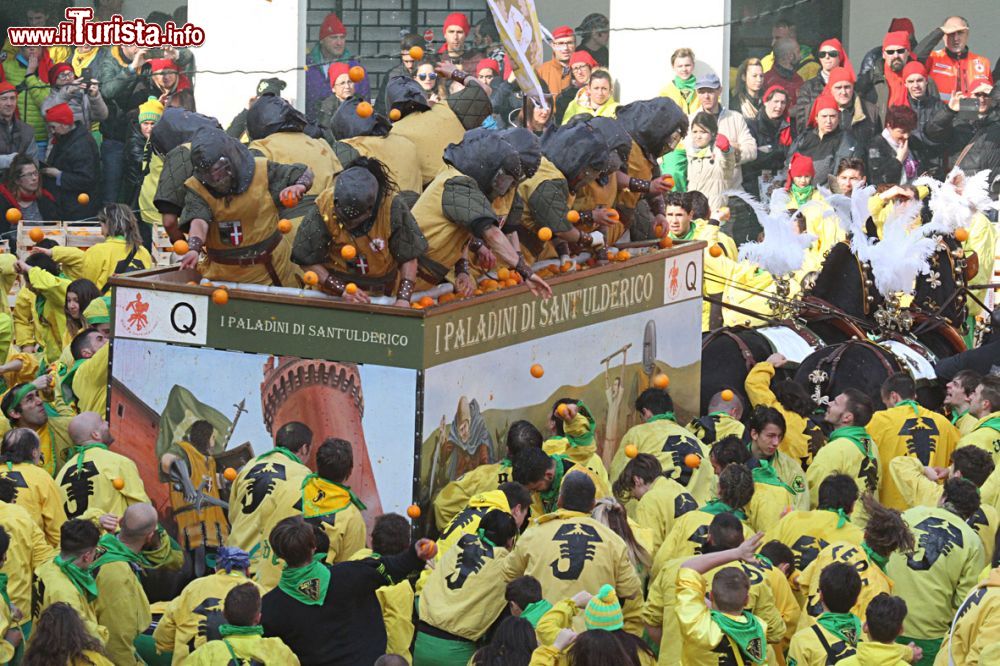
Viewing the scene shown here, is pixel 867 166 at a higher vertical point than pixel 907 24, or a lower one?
lower

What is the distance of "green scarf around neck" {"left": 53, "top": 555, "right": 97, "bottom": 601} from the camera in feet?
28.6

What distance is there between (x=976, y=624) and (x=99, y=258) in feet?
27.1

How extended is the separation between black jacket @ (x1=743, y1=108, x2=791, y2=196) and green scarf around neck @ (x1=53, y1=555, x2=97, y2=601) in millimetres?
13139

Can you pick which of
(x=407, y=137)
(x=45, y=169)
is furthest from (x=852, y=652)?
(x=45, y=169)

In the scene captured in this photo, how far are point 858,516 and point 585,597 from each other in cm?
286

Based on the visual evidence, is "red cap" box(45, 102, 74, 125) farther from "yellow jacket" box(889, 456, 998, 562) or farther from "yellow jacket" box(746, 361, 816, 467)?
"yellow jacket" box(889, 456, 998, 562)

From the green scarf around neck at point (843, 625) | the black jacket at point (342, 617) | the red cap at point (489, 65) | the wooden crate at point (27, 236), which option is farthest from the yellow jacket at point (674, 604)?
the red cap at point (489, 65)

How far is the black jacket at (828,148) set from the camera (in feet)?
67.8

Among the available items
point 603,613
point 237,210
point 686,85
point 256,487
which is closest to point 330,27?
point 686,85

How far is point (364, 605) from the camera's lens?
8742 mm

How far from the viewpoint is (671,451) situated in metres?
11.0

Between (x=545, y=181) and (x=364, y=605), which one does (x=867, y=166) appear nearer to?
(x=545, y=181)

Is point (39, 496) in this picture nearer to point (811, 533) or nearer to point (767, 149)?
point (811, 533)

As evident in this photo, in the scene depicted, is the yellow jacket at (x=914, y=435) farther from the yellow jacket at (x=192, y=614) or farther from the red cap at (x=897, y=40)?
the red cap at (x=897, y=40)
